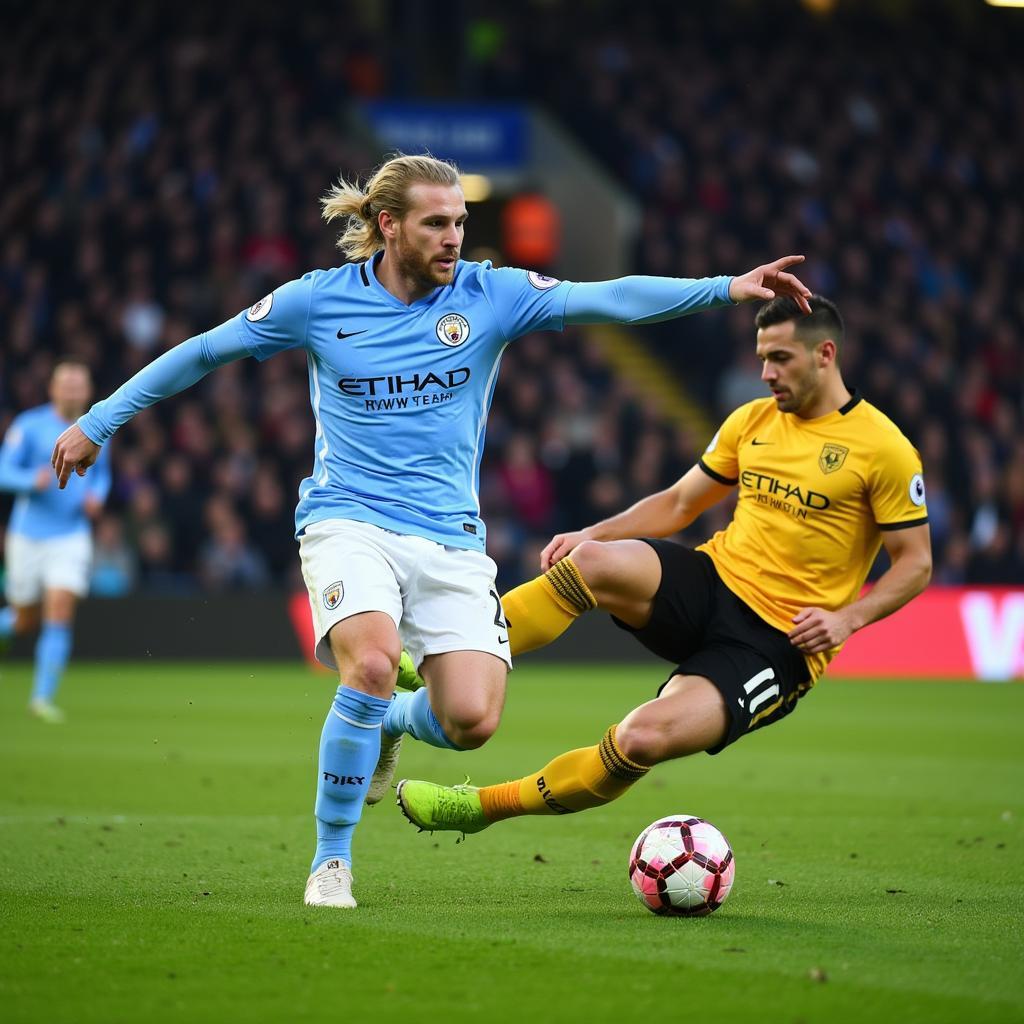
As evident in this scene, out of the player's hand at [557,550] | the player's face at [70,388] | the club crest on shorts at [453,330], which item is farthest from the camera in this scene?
the player's face at [70,388]

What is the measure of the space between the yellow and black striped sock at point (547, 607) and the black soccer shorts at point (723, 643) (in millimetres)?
287

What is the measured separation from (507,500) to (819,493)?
12.5m

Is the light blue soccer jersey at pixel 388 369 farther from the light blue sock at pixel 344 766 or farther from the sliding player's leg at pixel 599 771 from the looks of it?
the sliding player's leg at pixel 599 771

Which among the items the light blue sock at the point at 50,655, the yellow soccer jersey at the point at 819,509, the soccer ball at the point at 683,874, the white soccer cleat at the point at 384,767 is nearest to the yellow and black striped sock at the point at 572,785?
the soccer ball at the point at 683,874

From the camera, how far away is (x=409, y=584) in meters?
5.72

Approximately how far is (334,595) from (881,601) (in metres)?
1.95

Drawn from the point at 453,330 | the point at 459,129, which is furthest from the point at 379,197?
the point at 459,129

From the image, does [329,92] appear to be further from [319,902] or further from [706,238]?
[319,902]

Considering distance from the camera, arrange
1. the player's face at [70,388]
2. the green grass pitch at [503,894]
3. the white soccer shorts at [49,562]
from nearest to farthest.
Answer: the green grass pitch at [503,894], the player's face at [70,388], the white soccer shorts at [49,562]

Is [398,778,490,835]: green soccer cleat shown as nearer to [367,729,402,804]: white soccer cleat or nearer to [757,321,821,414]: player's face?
[367,729,402,804]: white soccer cleat

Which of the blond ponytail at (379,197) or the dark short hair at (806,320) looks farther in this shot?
the dark short hair at (806,320)

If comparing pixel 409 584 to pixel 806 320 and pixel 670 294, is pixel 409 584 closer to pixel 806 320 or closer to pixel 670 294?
pixel 670 294

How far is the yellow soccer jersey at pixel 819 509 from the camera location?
630cm

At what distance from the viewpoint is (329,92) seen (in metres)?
23.9
